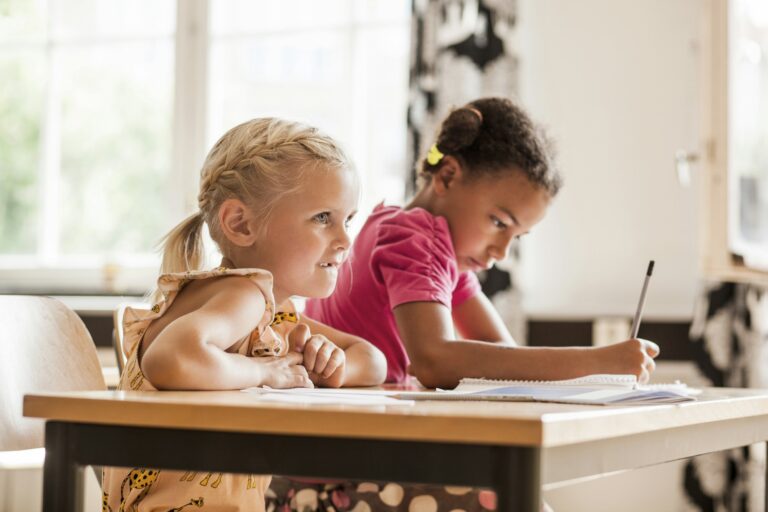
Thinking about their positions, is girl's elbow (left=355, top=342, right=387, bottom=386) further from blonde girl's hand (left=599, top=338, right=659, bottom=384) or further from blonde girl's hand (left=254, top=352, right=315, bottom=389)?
blonde girl's hand (left=599, top=338, right=659, bottom=384)

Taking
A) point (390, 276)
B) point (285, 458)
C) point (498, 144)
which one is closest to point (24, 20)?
point (498, 144)

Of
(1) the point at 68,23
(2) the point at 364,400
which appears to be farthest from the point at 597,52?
(2) the point at 364,400

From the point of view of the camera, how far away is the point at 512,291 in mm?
3486

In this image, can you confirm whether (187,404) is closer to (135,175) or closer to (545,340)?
(545,340)

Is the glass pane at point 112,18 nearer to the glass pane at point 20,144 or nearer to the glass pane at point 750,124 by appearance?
the glass pane at point 20,144

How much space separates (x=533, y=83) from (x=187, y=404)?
2987 millimetres

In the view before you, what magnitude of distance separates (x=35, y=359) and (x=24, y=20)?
11.1ft

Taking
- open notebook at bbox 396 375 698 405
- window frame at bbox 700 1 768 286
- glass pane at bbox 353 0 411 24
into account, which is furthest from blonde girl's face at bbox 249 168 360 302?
glass pane at bbox 353 0 411 24

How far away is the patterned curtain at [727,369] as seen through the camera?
10.2ft

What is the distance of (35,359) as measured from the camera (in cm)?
152

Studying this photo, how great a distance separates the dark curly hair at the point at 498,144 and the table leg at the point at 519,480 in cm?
110

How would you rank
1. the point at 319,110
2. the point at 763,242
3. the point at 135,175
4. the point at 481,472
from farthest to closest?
1. the point at 135,175
2. the point at 319,110
3. the point at 763,242
4. the point at 481,472

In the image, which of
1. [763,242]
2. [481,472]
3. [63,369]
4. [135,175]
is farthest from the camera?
[135,175]

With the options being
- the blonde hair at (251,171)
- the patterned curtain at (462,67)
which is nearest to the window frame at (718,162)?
the patterned curtain at (462,67)
